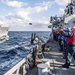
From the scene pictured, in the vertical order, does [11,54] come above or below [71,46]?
below

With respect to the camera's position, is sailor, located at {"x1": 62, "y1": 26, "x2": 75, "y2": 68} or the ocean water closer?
sailor, located at {"x1": 62, "y1": 26, "x2": 75, "y2": 68}

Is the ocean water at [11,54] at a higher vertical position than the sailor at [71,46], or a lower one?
lower

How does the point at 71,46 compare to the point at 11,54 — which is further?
A: the point at 11,54

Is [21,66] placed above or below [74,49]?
below

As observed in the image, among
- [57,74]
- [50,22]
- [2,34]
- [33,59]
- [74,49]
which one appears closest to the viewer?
[57,74]

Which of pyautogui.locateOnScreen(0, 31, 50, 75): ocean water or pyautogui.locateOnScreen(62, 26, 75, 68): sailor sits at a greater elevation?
pyautogui.locateOnScreen(62, 26, 75, 68): sailor

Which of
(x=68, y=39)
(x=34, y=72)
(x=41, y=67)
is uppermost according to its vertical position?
(x=68, y=39)

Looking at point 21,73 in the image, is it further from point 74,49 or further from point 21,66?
point 74,49

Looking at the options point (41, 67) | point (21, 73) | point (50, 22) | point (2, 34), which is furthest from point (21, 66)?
point (2, 34)

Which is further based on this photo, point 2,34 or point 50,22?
point 2,34

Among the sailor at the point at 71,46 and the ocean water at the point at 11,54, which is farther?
the ocean water at the point at 11,54

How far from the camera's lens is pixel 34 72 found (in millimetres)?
9328

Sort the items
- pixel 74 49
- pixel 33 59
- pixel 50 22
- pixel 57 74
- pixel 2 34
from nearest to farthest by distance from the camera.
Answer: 1. pixel 57 74
2. pixel 74 49
3. pixel 33 59
4. pixel 50 22
5. pixel 2 34

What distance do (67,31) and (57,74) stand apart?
5.43 ft
